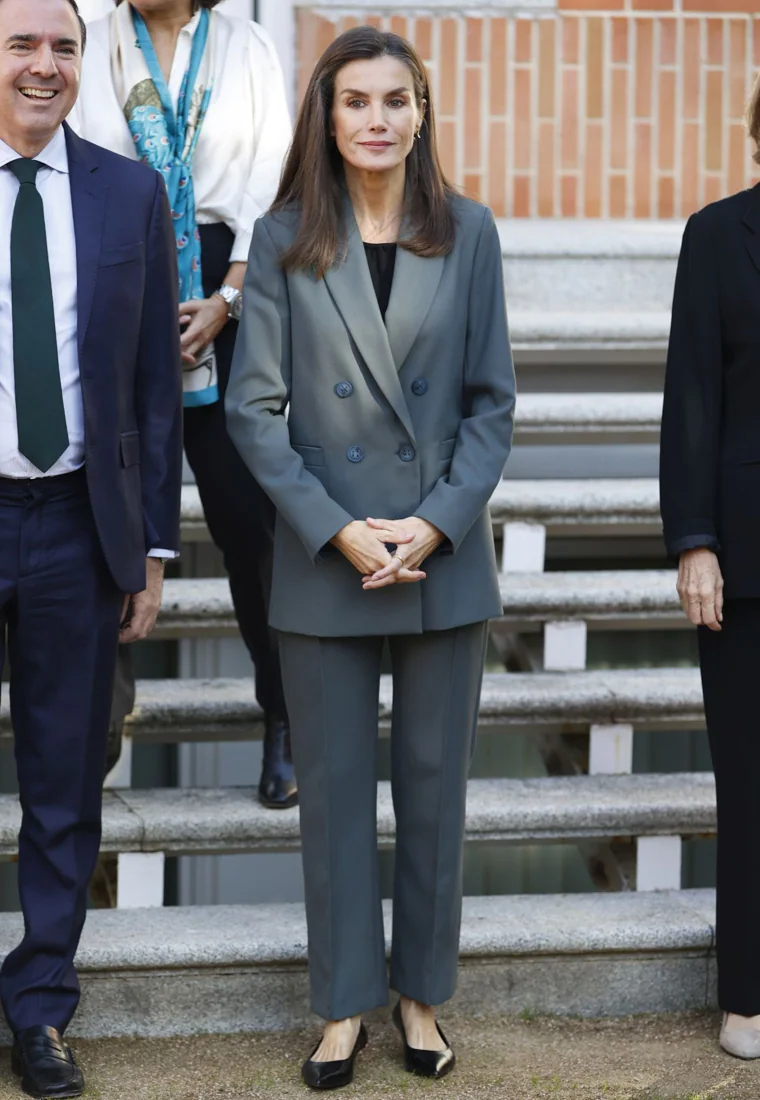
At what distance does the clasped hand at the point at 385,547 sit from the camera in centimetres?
273

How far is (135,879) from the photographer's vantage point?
359cm

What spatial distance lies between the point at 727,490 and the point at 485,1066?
3.83 feet

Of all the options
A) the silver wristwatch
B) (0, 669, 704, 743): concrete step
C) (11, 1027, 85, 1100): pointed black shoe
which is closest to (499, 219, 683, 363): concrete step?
(0, 669, 704, 743): concrete step

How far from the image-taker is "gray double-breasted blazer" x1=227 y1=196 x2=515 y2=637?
2781 mm

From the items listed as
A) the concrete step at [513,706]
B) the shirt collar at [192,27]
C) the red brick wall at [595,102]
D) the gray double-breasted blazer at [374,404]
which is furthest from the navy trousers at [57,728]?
the red brick wall at [595,102]

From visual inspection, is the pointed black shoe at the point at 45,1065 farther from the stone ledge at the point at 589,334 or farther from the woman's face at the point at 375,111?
the stone ledge at the point at 589,334

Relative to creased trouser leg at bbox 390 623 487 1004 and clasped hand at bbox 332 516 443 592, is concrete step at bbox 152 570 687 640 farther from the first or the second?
clasped hand at bbox 332 516 443 592

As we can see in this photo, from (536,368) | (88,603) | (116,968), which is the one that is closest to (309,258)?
(88,603)

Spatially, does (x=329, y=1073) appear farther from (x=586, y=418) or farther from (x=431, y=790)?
(x=586, y=418)

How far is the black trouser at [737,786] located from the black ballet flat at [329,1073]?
0.73 m

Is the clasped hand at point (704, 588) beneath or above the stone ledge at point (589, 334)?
beneath

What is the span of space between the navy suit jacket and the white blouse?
44 centimetres

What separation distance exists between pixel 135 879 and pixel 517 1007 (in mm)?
889

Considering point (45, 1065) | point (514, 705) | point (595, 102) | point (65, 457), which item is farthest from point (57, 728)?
point (595, 102)
